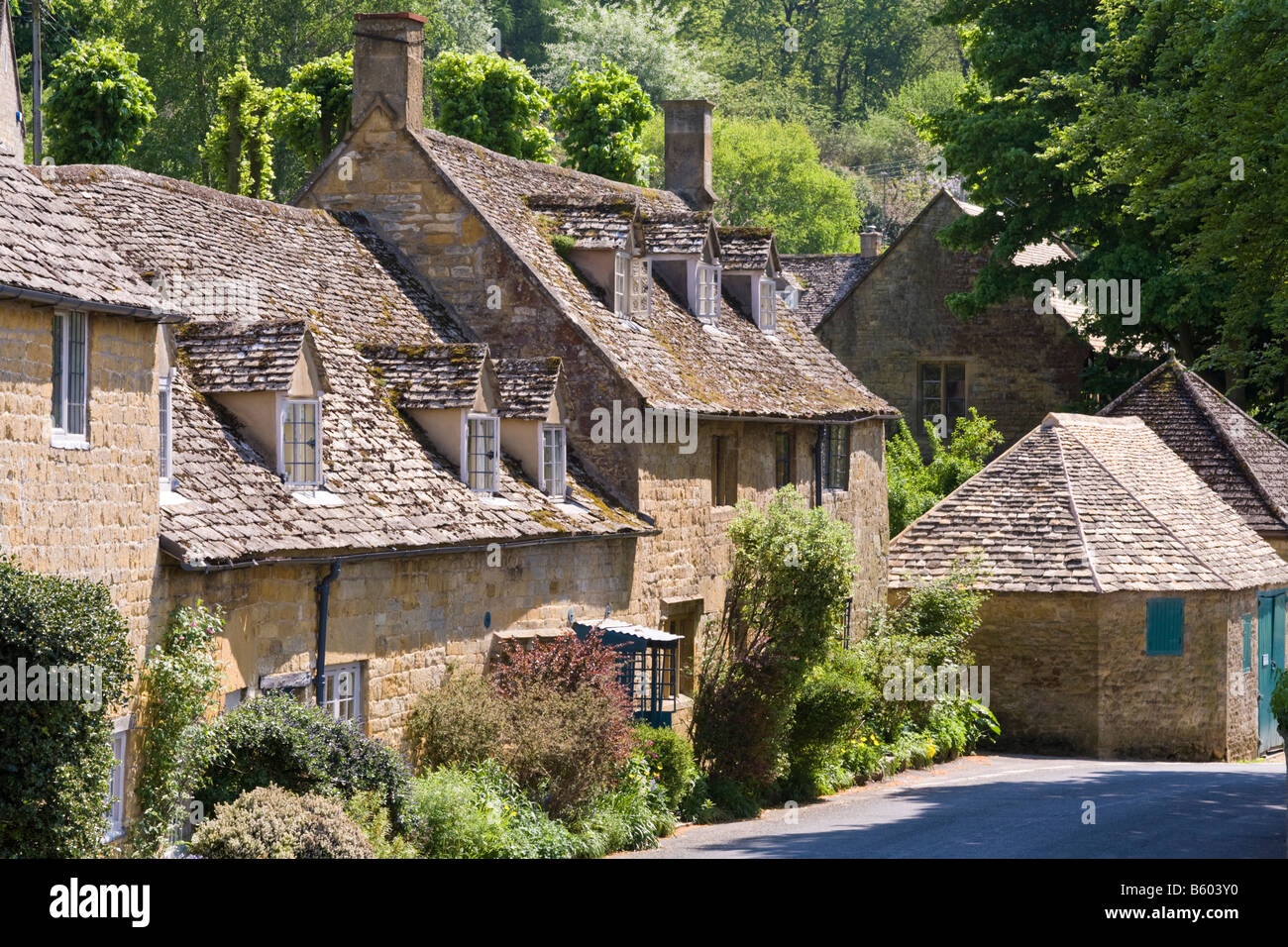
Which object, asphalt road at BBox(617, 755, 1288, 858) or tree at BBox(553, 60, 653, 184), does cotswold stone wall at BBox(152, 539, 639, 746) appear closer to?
asphalt road at BBox(617, 755, 1288, 858)

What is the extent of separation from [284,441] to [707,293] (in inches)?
466

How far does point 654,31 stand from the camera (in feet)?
226

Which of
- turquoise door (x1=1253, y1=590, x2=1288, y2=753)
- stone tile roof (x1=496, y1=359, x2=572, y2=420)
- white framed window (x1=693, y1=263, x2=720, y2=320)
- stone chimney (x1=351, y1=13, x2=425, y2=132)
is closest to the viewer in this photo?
stone tile roof (x1=496, y1=359, x2=572, y2=420)

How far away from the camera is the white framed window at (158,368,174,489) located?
52.9ft

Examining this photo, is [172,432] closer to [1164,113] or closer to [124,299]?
[124,299]

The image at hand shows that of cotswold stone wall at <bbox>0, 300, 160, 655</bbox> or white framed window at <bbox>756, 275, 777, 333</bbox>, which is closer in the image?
cotswold stone wall at <bbox>0, 300, 160, 655</bbox>

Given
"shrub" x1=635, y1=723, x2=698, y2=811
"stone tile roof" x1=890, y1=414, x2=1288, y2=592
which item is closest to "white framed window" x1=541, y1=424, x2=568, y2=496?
"shrub" x1=635, y1=723, x2=698, y2=811

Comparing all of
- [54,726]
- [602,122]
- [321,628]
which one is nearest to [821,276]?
[602,122]

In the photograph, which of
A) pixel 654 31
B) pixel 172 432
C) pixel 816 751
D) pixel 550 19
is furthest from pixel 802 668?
pixel 550 19

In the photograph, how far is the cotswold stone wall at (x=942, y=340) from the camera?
4403cm

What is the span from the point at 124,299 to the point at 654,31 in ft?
187

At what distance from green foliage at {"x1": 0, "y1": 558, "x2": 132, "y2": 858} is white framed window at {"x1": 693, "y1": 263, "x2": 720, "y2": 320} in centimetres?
1674

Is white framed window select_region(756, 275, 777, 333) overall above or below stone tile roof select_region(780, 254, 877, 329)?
below

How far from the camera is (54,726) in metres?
12.2
